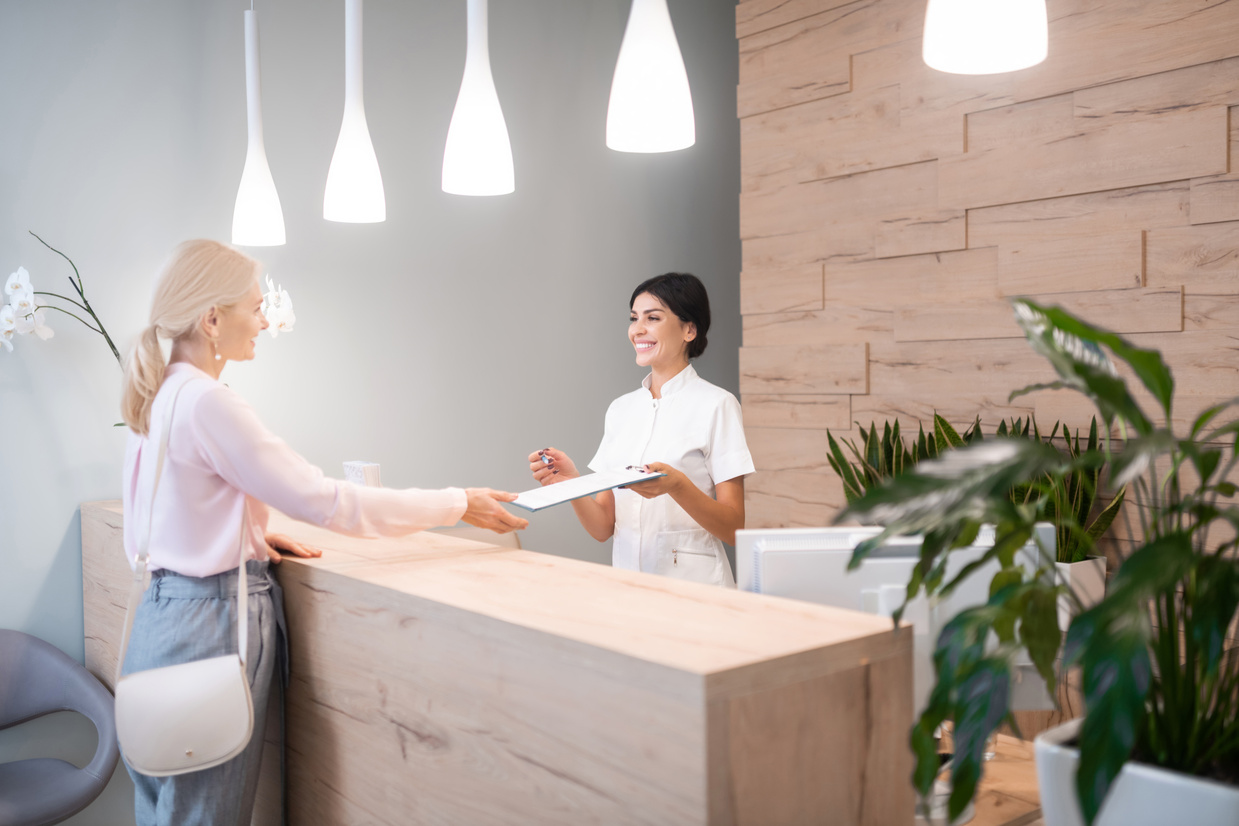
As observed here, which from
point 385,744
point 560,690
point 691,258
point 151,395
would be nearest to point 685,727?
point 560,690

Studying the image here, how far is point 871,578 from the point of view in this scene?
1.63 metres

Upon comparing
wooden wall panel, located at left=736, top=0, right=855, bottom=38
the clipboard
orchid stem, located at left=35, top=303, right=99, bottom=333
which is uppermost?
wooden wall panel, located at left=736, top=0, right=855, bottom=38

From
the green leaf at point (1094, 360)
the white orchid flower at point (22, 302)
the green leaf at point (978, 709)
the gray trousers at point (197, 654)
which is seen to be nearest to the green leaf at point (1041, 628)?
the green leaf at point (978, 709)

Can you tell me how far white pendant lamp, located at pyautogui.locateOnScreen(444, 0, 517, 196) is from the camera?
221cm

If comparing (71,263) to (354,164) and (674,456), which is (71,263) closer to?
(354,164)

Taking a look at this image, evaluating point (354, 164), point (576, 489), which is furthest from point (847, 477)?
point (354, 164)

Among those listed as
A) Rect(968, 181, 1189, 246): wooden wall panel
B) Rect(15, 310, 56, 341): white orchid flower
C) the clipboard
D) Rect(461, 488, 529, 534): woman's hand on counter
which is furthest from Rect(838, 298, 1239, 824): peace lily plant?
Rect(15, 310, 56, 341): white orchid flower

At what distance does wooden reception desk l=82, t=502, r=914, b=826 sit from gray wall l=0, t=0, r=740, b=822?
60.2 inches

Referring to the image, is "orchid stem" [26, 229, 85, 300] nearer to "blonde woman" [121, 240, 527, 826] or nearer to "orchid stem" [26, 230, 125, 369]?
"orchid stem" [26, 230, 125, 369]

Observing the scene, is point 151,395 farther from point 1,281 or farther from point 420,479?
point 420,479

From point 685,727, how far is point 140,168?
2.84m

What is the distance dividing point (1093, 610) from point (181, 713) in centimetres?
149

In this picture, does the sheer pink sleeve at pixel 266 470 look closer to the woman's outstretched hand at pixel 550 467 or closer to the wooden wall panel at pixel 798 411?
the woman's outstretched hand at pixel 550 467

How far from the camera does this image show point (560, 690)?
1345 millimetres
